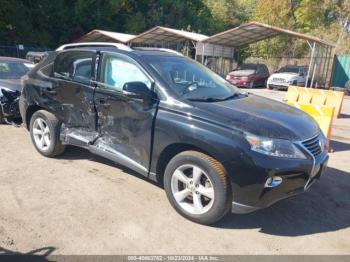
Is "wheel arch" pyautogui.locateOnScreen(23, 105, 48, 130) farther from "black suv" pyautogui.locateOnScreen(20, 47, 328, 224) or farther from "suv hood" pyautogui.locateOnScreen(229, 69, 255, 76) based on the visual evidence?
"suv hood" pyautogui.locateOnScreen(229, 69, 255, 76)

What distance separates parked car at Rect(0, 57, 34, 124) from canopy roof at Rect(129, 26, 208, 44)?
1800 cm

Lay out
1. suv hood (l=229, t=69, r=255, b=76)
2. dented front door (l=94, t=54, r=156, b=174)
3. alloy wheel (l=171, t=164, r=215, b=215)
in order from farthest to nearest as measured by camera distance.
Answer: suv hood (l=229, t=69, r=255, b=76), dented front door (l=94, t=54, r=156, b=174), alloy wheel (l=171, t=164, r=215, b=215)

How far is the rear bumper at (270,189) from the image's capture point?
3434 millimetres

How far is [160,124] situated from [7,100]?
4760mm

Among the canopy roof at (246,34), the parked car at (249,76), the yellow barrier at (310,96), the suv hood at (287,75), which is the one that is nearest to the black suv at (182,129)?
the yellow barrier at (310,96)

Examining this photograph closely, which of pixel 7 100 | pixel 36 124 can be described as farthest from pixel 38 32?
pixel 36 124

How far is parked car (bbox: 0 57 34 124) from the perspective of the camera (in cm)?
736

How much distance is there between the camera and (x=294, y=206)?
4.40 m

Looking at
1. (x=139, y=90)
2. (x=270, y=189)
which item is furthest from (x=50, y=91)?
(x=270, y=189)

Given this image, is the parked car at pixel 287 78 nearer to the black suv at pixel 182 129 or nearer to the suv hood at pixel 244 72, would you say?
the suv hood at pixel 244 72

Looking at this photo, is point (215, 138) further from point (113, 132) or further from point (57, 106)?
point (57, 106)

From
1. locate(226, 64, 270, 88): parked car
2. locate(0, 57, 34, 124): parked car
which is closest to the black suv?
locate(0, 57, 34, 124): parked car

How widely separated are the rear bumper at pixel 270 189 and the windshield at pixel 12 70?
21.3ft

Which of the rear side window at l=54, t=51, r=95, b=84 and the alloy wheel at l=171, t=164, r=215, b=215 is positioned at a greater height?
the rear side window at l=54, t=51, r=95, b=84
